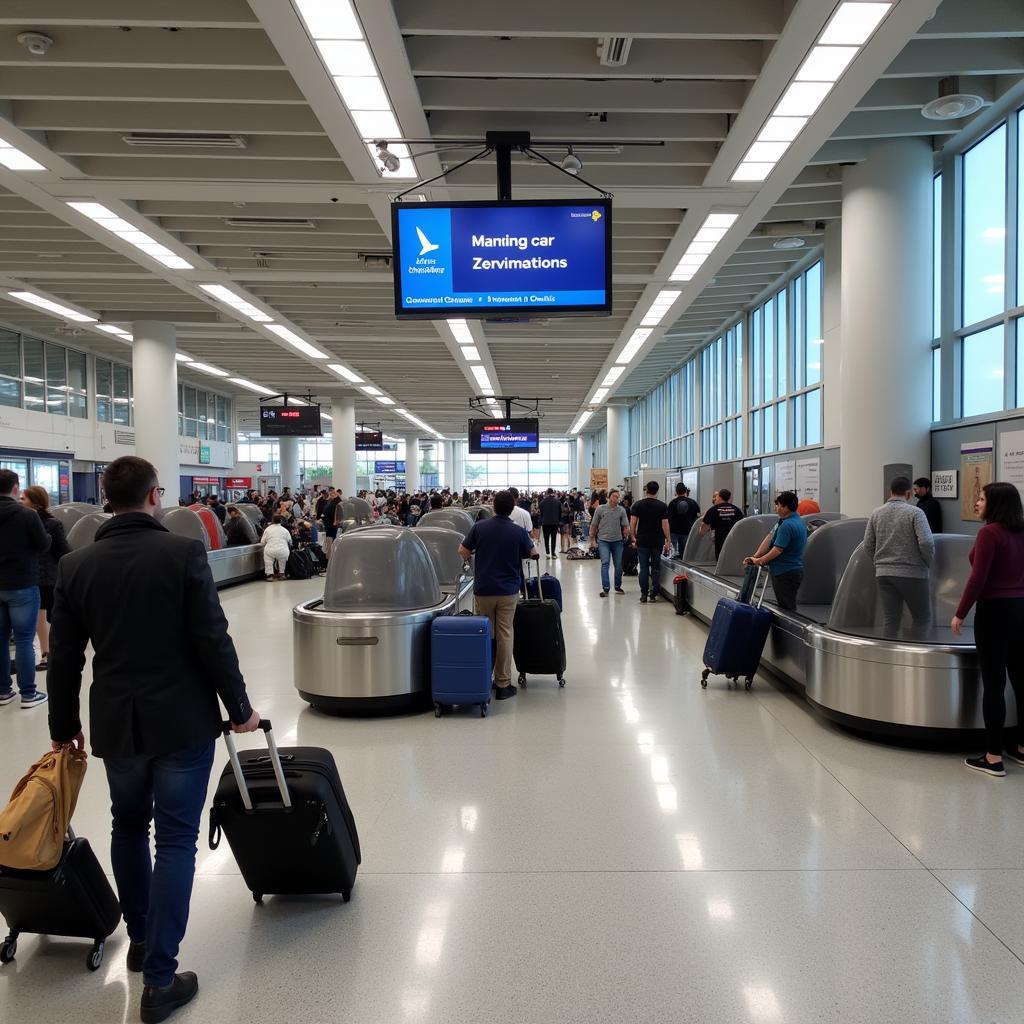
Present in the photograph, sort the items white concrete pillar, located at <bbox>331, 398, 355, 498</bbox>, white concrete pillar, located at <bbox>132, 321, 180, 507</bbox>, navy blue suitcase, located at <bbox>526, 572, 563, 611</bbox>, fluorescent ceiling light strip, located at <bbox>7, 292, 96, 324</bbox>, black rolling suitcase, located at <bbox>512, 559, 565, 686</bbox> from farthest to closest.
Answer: white concrete pillar, located at <bbox>331, 398, 355, 498</bbox> < white concrete pillar, located at <bbox>132, 321, 180, 507</bbox> < fluorescent ceiling light strip, located at <bbox>7, 292, 96, 324</bbox> < navy blue suitcase, located at <bbox>526, 572, 563, 611</bbox> < black rolling suitcase, located at <bbox>512, 559, 565, 686</bbox>

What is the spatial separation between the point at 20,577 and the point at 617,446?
28.5m

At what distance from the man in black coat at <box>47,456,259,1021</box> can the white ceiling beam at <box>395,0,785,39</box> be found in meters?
4.65

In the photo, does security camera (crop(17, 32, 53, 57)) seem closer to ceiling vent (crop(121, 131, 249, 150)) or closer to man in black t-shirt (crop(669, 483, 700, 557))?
ceiling vent (crop(121, 131, 249, 150))

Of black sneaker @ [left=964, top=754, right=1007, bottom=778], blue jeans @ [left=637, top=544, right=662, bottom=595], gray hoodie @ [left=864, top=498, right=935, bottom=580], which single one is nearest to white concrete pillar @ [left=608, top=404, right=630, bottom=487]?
blue jeans @ [left=637, top=544, right=662, bottom=595]

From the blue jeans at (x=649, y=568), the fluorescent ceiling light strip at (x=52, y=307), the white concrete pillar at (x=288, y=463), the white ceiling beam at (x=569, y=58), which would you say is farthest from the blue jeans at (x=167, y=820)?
the white concrete pillar at (x=288, y=463)

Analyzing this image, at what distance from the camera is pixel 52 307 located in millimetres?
16062

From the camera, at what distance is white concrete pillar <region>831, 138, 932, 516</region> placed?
930 cm

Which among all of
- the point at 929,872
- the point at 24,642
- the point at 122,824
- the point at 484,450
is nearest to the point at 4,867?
the point at 122,824

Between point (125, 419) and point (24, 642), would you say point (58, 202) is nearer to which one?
point (24, 642)

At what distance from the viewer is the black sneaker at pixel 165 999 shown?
268cm

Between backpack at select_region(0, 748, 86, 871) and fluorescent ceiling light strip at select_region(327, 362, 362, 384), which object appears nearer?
backpack at select_region(0, 748, 86, 871)

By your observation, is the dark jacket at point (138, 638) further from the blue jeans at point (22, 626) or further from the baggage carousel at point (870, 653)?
the blue jeans at point (22, 626)

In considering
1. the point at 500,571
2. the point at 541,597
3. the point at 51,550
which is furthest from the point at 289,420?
the point at 500,571

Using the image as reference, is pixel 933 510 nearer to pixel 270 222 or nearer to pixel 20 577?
pixel 270 222
